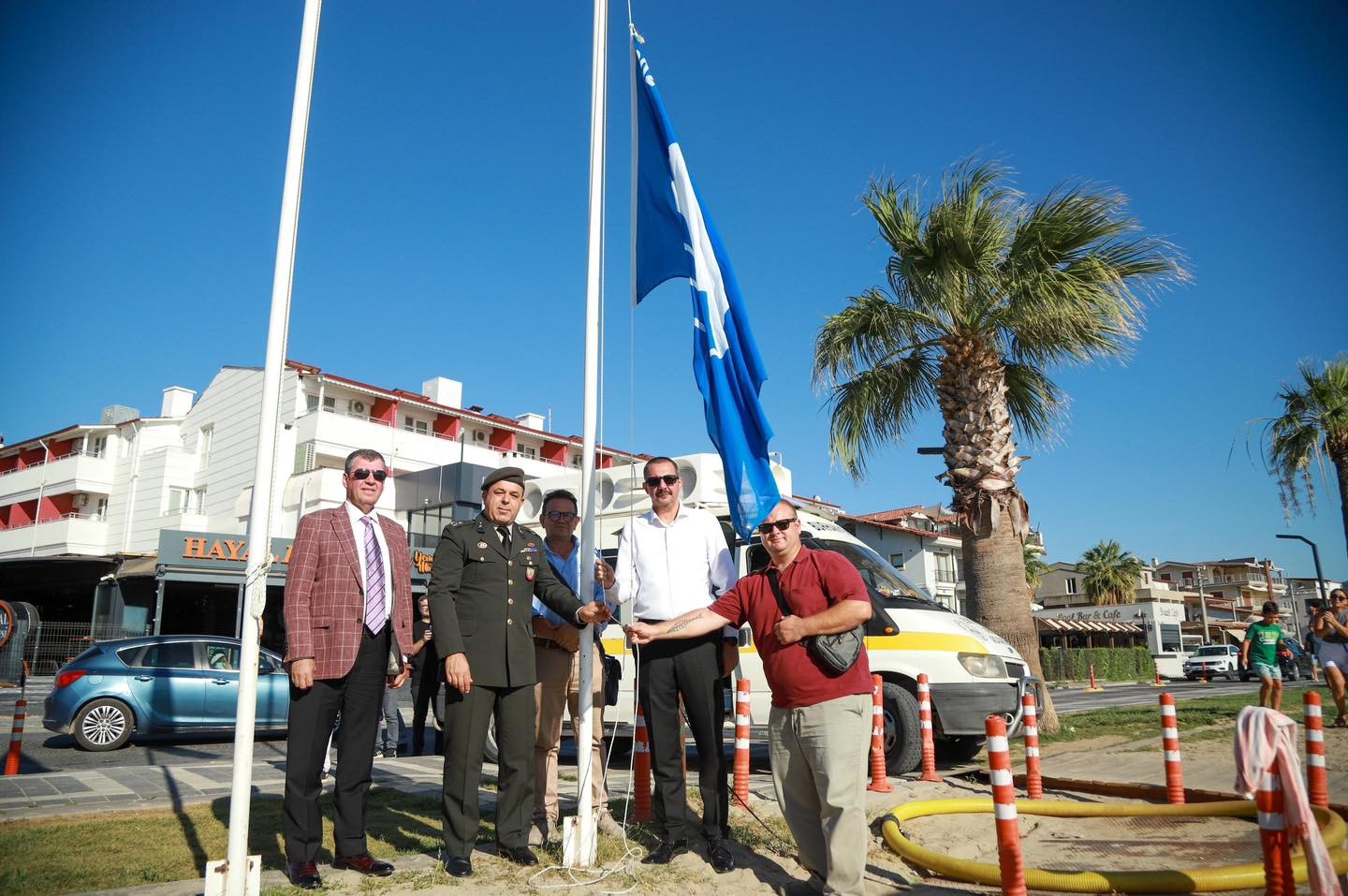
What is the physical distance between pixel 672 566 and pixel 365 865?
2.24m

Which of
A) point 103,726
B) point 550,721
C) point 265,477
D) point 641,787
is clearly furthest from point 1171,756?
point 103,726

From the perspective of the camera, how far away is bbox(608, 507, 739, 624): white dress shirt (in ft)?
17.2

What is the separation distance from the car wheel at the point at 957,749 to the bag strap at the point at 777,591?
6.27 m

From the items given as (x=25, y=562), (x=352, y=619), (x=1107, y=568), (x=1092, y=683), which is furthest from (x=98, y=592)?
(x=1107, y=568)

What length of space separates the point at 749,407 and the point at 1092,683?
35.8m

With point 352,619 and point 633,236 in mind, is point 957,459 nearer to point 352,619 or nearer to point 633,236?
point 633,236

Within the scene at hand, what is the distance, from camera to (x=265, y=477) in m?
4.33

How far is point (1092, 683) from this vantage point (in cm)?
3619

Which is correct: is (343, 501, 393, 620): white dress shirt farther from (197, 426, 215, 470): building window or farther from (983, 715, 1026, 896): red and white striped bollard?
(197, 426, 215, 470): building window

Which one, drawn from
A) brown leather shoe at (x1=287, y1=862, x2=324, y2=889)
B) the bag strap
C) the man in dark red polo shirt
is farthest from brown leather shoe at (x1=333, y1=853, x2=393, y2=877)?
the bag strap

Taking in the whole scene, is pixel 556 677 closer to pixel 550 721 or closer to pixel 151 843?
pixel 550 721

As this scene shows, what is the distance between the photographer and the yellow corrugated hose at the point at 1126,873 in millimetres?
4316

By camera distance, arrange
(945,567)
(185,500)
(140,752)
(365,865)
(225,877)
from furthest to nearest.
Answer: (945,567) → (185,500) → (140,752) → (365,865) → (225,877)

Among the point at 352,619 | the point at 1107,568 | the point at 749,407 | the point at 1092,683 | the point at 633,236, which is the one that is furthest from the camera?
the point at 1107,568
